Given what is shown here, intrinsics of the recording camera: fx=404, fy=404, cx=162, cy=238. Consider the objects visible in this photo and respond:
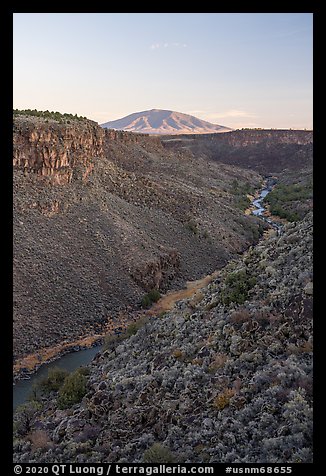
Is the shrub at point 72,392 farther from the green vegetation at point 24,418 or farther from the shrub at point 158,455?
the shrub at point 158,455

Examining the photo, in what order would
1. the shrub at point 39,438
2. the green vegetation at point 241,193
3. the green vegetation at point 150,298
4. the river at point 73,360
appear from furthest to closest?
the green vegetation at point 241,193
the green vegetation at point 150,298
the river at point 73,360
the shrub at point 39,438

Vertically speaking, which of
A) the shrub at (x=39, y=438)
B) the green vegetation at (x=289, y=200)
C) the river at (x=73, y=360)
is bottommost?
the river at (x=73, y=360)

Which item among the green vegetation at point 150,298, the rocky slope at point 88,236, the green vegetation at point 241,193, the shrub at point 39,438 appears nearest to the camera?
the shrub at point 39,438

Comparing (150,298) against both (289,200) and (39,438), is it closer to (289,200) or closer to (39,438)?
(39,438)

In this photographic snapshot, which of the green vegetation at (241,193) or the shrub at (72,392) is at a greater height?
the green vegetation at (241,193)

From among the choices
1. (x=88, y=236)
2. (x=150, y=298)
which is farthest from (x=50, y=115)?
(x=150, y=298)

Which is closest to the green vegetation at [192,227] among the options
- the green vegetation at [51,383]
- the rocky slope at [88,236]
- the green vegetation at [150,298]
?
the rocky slope at [88,236]

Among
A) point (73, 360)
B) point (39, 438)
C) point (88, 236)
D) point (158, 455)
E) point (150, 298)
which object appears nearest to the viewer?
point (158, 455)
